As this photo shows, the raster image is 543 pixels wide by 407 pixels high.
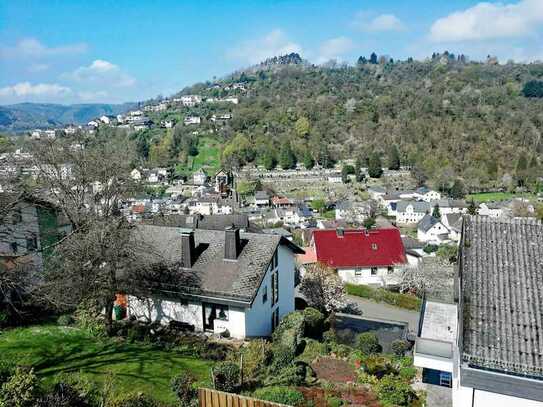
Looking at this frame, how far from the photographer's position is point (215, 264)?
18750mm

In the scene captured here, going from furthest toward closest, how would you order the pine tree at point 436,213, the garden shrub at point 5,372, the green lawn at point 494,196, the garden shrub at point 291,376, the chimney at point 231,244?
1. the green lawn at point 494,196
2. the pine tree at point 436,213
3. the chimney at point 231,244
4. the garden shrub at point 291,376
5. the garden shrub at point 5,372

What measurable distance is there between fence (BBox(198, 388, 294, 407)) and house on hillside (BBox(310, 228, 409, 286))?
32927 millimetres

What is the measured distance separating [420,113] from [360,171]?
43510 mm

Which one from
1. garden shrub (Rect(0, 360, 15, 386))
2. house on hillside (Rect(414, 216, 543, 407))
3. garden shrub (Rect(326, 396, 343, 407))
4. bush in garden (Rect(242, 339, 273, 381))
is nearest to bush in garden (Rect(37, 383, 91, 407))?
garden shrub (Rect(0, 360, 15, 386))

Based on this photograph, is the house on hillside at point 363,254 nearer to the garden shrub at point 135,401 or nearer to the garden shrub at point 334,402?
the garden shrub at point 334,402

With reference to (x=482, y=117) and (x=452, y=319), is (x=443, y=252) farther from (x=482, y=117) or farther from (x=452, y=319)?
(x=482, y=117)

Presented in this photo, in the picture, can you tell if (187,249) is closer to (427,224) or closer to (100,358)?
(100,358)

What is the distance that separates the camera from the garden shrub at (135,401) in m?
9.36

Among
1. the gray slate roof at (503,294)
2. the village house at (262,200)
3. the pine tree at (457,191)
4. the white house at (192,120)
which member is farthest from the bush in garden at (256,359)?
the white house at (192,120)

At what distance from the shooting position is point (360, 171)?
120500 mm

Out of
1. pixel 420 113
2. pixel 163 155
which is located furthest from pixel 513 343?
pixel 420 113

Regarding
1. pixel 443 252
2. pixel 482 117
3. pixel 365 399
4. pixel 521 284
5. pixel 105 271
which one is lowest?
pixel 443 252

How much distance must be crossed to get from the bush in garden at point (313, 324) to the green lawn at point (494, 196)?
91.2m

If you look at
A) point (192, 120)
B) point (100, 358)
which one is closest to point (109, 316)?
point (100, 358)
